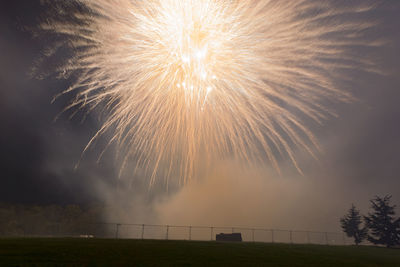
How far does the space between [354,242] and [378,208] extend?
920cm

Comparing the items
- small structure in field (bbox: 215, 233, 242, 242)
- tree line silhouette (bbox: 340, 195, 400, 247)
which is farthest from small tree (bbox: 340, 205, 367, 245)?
small structure in field (bbox: 215, 233, 242, 242)

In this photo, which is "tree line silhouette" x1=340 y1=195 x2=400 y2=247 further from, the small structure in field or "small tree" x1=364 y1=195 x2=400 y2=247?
the small structure in field

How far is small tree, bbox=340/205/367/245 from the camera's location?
52.3m

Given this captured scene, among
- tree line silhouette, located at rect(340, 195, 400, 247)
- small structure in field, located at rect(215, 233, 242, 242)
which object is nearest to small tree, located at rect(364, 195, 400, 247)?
tree line silhouette, located at rect(340, 195, 400, 247)

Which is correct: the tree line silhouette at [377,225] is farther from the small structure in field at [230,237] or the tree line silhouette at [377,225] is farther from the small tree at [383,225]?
the small structure in field at [230,237]

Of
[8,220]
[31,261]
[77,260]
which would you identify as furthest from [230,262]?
[8,220]

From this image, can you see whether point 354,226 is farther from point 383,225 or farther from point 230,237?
point 230,237

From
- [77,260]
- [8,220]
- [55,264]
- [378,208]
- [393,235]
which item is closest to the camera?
[55,264]

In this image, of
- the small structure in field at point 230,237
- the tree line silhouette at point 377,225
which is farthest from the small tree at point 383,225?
the small structure in field at point 230,237

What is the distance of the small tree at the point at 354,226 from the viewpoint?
5231 centimetres

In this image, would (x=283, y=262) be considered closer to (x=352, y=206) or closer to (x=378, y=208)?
(x=378, y=208)

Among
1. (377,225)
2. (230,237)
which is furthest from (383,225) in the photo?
(230,237)

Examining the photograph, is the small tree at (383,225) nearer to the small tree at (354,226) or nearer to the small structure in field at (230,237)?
the small tree at (354,226)

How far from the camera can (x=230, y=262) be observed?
17156mm
